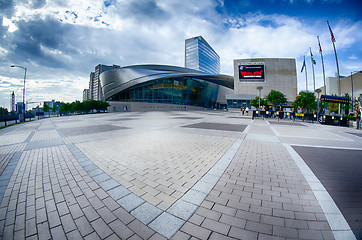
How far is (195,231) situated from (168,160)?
8.74 ft

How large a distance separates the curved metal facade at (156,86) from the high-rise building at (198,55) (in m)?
64.5

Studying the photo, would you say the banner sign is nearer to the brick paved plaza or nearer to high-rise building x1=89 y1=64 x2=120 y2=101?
the brick paved plaza

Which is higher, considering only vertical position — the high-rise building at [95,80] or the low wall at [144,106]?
the high-rise building at [95,80]

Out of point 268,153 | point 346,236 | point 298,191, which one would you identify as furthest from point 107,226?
point 268,153

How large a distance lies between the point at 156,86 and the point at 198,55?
8012cm

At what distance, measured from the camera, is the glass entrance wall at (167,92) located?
52.6 meters

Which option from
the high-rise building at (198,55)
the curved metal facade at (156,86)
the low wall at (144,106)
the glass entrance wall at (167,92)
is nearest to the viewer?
the curved metal facade at (156,86)

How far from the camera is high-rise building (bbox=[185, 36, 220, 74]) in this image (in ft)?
384

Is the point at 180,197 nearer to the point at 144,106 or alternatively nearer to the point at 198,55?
the point at 144,106

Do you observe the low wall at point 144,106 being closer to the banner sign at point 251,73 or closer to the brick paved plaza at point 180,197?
the banner sign at point 251,73

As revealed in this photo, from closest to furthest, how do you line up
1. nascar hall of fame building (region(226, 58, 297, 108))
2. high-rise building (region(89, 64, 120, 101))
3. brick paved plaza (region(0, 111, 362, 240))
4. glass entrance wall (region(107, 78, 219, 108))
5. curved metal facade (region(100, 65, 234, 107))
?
brick paved plaza (region(0, 111, 362, 240)) → nascar hall of fame building (region(226, 58, 297, 108)) → curved metal facade (region(100, 65, 234, 107)) → glass entrance wall (region(107, 78, 219, 108)) → high-rise building (region(89, 64, 120, 101))

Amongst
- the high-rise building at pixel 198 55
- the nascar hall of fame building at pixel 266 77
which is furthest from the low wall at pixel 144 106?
the high-rise building at pixel 198 55

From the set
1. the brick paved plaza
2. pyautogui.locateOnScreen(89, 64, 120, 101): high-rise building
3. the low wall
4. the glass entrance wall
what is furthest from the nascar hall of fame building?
pyautogui.locateOnScreen(89, 64, 120, 101): high-rise building

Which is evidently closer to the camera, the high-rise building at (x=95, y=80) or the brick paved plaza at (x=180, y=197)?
the brick paved plaza at (x=180, y=197)
